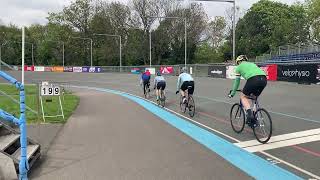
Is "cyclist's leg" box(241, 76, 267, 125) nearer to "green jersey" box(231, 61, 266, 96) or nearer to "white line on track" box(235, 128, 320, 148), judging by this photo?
"green jersey" box(231, 61, 266, 96)

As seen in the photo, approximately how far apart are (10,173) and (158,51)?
9483cm

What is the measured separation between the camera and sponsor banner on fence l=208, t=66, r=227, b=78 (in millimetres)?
47250

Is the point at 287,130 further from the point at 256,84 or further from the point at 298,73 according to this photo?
the point at 298,73

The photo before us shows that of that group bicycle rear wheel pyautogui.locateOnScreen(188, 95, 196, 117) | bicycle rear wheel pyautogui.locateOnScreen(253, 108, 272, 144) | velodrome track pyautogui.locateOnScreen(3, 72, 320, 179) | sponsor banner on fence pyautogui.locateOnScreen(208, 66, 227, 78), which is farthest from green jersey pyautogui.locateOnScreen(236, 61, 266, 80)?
sponsor banner on fence pyautogui.locateOnScreen(208, 66, 227, 78)

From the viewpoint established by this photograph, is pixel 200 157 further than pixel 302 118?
No

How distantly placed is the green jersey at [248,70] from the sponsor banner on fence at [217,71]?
34.9m

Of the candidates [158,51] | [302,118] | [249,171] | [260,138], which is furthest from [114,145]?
[158,51]

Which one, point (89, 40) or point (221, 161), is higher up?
point (89, 40)

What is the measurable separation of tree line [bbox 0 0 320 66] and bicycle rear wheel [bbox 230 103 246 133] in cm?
7421

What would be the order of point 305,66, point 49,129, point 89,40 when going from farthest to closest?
point 89,40, point 305,66, point 49,129

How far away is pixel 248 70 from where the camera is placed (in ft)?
38.8

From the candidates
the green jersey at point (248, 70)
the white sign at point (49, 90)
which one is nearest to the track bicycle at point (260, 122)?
the green jersey at point (248, 70)

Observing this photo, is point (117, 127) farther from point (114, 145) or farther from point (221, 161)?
point (221, 161)

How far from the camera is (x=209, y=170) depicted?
8688 millimetres
